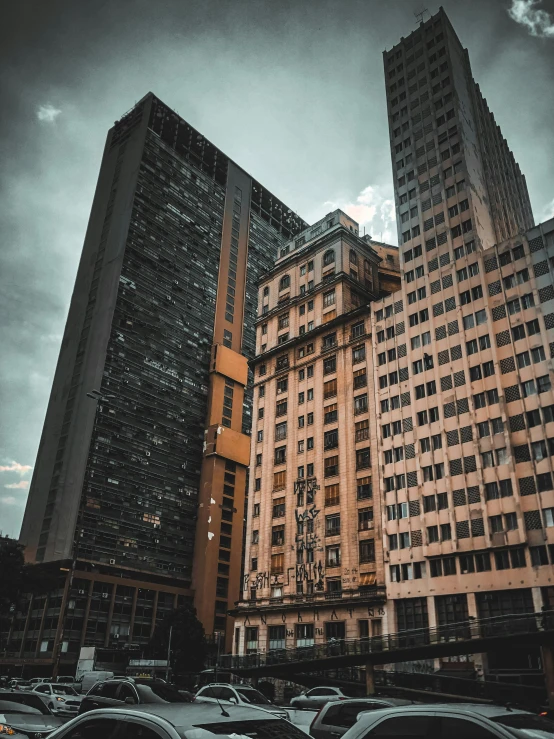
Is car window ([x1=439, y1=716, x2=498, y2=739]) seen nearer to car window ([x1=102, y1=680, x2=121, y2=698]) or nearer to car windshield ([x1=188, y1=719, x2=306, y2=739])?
car windshield ([x1=188, y1=719, x2=306, y2=739])

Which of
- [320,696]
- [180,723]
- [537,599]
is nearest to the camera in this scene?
[180,723]

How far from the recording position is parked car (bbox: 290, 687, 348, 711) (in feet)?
71.1

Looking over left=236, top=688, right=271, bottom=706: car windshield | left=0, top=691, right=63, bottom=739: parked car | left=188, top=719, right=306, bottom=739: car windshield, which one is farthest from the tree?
left=188, top=719, right=306, bottom=739: car windshield

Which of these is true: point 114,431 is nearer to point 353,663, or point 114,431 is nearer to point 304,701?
point 353,663

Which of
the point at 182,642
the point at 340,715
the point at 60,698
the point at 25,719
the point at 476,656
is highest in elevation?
the point at 182,642

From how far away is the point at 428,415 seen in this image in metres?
53.4

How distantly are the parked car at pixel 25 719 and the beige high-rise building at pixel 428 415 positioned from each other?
3132 cm

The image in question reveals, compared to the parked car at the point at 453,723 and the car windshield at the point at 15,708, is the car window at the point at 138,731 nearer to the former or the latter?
the parked car at the point at 453,723

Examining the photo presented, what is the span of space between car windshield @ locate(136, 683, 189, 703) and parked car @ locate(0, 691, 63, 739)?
77.5 inches

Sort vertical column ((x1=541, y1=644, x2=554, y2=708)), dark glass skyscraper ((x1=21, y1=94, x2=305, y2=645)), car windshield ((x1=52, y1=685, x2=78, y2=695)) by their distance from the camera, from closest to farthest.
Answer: car windshield ((x1=52, y1=685, x2=78, y2=695)) < vertical column ((x1=541, y1=644, x2=554, y2=708)) < dark glass skyscraper ((x1=21, y1=94, x2=305, y2=645))

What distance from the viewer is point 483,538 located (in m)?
45.7

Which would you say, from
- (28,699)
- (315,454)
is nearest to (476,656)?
(315,454)

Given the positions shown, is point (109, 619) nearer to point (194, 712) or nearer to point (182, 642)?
point (182, 642)

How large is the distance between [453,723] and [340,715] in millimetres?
9785
